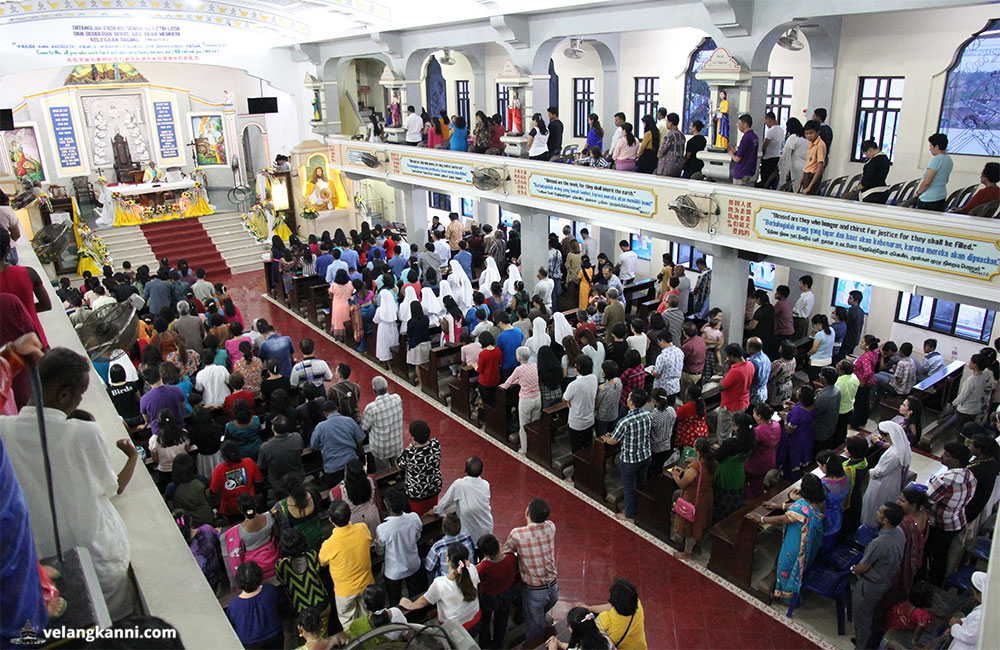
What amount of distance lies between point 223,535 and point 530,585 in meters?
2.75

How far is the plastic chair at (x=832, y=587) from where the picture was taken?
20.8 feet

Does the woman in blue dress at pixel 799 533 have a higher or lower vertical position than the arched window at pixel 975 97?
lower

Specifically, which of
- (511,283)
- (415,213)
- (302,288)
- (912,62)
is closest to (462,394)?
(511,283)

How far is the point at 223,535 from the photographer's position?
6.23 meters

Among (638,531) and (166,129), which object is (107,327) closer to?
(638,531)

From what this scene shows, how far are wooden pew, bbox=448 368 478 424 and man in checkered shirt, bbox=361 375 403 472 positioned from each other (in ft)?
7.86

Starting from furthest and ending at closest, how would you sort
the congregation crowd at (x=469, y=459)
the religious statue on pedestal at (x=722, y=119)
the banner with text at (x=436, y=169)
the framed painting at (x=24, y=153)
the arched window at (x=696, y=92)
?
1. the framed painting at (x=24, y=153)
2. the banner with text at (x=436, y=169)
3. the arched window at (x=696, y=92)
4. the religious statue on pedestal at (x=722, y=119)
5. the congregation crowd at (x=469, y=459)

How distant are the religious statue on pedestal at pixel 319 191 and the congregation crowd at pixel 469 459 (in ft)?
29.6

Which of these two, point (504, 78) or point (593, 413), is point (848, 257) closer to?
point (593, 413)

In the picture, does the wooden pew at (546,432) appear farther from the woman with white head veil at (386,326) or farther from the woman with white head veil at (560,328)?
the woman with white head veil at (386,326)

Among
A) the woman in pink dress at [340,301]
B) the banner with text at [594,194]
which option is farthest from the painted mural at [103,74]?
the banner with text at [594,194]

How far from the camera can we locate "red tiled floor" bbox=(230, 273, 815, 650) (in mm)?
6453

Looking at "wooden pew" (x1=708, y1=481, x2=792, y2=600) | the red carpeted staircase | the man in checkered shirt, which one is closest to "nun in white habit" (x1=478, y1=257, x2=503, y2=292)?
the man in checkered shirt

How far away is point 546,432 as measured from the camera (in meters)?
9.01
